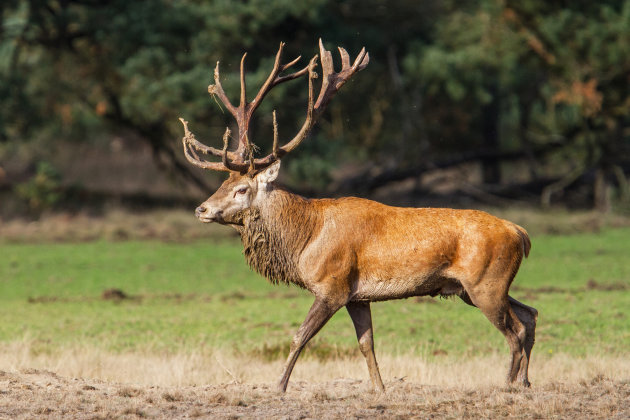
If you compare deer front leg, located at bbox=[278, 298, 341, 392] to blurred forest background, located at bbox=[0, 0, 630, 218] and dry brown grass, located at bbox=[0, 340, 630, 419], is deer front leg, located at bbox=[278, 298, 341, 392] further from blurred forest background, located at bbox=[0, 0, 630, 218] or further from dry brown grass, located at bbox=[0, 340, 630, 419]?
blurred forest background, located at bbox=[0, 0, 630, 218]

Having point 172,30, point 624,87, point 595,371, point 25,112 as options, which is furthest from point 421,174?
point 595,371

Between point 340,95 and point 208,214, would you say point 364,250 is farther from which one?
point 340,95

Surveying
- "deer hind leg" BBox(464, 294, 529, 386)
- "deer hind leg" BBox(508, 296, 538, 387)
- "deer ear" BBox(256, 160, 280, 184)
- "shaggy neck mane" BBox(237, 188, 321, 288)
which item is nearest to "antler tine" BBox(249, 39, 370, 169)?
"deer ear" BBox(256, 160, 280, 184)

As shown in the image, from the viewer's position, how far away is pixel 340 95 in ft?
108

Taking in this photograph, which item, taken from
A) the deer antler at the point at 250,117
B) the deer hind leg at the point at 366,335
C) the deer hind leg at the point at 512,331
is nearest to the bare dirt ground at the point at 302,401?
the deer hind leg at the point at 366,335

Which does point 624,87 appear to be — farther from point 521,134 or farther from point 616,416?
point 616,416

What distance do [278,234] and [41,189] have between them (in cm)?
2217

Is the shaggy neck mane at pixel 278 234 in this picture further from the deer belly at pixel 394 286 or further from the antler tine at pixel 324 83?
the antler tine at pixel 324 83

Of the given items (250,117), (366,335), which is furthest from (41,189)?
(366,335)

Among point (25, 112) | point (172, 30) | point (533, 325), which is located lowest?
point (533, 325)

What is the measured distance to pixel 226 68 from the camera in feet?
95.0

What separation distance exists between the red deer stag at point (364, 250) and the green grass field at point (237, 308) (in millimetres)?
3127

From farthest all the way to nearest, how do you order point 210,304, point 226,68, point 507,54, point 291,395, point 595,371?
point 507,54, point 226,68, point 210,304, point 595,371, point 291,395

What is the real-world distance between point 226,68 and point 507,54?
8.65 metres
